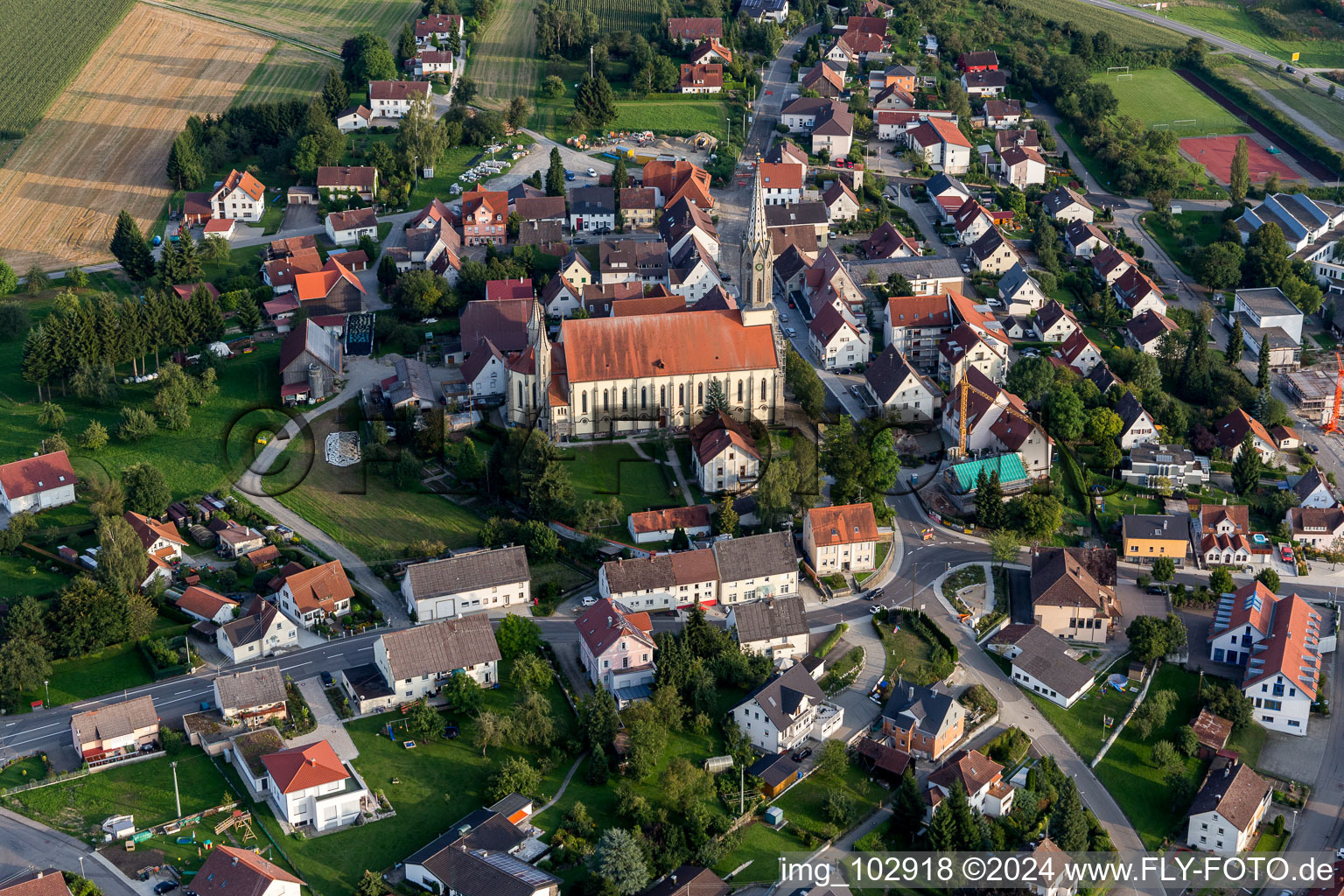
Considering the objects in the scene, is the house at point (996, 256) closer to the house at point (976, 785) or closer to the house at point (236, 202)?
the house at point (976, 785)

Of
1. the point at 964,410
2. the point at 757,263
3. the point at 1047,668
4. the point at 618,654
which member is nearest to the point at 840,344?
the point at 757,263

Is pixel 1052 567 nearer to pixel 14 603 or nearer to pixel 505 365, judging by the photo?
pixel 505 365

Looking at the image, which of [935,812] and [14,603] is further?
[14,603]

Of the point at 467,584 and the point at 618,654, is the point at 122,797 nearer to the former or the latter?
the point at 467,584

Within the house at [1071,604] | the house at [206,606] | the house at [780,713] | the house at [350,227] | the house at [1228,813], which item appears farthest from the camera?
the house at [350,227]

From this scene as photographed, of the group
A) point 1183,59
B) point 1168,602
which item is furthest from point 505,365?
point 1183,59

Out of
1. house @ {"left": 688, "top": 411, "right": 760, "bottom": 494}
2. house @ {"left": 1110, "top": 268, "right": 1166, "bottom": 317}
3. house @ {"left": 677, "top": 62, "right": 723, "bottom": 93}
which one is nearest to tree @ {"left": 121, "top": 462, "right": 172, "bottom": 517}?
house @ {"left": 688, "top": 411, "right": 760, "bottom": 494}

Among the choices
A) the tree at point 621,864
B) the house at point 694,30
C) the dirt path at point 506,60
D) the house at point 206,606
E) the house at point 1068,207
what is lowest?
the house at point 206,606

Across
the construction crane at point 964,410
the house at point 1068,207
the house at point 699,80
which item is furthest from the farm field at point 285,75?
the construction crane at point 964,410
